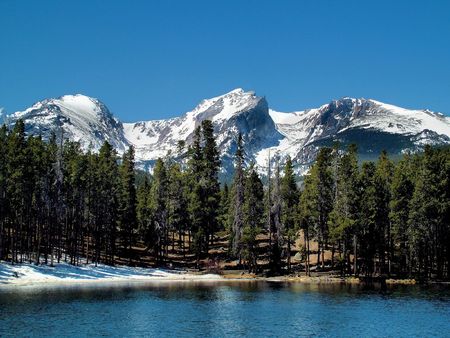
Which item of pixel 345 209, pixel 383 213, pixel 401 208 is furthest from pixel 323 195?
pixel 401 208

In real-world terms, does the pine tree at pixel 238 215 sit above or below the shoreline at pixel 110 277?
above

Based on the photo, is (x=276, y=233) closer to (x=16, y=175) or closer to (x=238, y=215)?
(x=238, y=215)

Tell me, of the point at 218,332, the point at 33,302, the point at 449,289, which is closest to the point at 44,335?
the point at 218,332

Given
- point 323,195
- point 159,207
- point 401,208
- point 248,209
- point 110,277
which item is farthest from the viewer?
point 159,207

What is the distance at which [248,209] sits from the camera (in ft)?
306

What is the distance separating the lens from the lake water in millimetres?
43438

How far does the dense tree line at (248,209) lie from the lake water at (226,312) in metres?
14.0

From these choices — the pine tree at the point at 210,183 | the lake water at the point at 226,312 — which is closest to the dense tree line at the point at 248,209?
the pine tree at the point at 210,183

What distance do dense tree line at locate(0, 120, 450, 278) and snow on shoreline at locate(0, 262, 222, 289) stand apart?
2.31 metres

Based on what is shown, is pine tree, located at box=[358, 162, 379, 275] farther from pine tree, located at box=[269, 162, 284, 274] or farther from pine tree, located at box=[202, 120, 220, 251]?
pine tree, located at box=[202, 120, 220, 251]

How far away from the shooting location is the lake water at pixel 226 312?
1710 inches

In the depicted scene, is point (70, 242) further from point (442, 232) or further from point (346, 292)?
point (442, 232)

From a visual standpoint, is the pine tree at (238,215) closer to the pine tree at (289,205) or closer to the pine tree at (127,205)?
the pine tree at (289,205)

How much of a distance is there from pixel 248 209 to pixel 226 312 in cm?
4036
